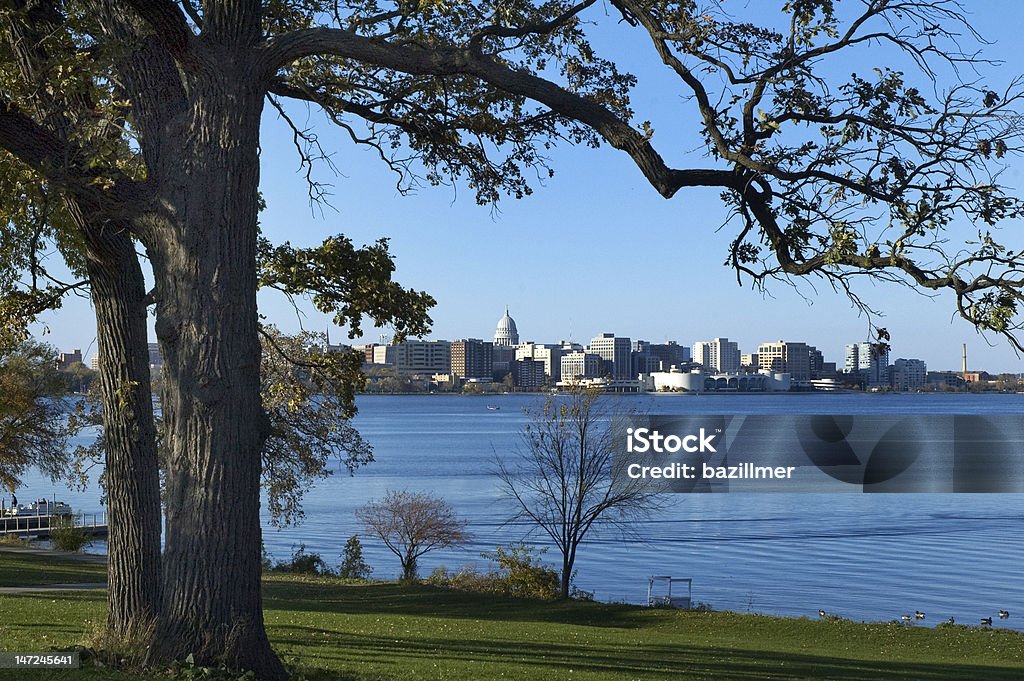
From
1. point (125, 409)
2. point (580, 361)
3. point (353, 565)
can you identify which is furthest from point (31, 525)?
point (580, 361)

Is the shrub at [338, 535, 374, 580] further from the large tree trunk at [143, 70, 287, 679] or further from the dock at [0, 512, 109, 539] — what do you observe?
the large tree trunk at [143, 70, 287, 679]

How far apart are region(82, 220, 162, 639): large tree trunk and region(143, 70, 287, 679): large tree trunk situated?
2.33 m

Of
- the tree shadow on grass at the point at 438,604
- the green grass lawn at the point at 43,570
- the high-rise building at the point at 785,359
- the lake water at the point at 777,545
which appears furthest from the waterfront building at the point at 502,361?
the tree shadow on grass at the point at 438,604

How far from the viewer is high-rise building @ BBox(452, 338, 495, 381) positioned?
6378 inches

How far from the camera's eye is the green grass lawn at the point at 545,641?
11562 mm

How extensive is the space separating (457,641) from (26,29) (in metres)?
9.38

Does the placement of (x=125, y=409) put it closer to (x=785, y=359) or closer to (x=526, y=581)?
(x=526, y=581)

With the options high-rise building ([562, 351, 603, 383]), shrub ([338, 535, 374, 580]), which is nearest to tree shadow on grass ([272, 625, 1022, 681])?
shrub ([338, 535, 374, 580])

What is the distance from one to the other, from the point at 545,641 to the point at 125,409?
23.9 ft

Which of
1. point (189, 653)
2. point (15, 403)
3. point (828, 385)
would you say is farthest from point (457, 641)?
point (828, 385)

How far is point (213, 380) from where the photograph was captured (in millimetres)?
8797

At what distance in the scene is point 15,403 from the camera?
114 feet

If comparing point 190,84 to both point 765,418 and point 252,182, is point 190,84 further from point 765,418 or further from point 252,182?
point 765,418

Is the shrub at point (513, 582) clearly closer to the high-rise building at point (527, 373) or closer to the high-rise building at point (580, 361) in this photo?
the high-rise building at point (580, 361)
